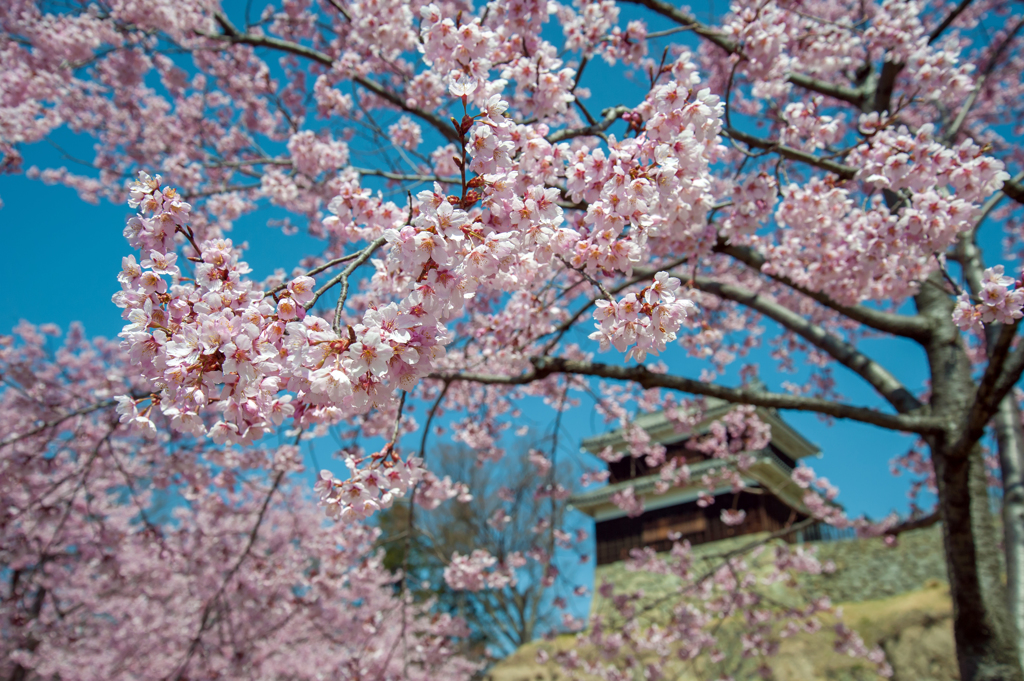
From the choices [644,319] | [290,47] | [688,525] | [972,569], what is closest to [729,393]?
[972,569]

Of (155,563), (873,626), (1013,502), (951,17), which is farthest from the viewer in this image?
(873,626)

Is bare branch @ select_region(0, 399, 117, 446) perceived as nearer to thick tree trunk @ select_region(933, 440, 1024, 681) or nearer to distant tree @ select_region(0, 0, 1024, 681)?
distant tree @ select_region(0, 0, 1024, 681)

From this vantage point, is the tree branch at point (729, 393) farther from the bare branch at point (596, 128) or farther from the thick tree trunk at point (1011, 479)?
the bare branch at point (596, 128)

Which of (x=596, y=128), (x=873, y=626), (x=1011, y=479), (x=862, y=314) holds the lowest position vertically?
(x=873, y=626)

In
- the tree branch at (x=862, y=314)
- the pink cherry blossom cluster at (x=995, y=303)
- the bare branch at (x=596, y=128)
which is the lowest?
the pink cherry blossom cluster at (x=995, y=303)

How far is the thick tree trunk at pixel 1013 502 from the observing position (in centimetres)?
352

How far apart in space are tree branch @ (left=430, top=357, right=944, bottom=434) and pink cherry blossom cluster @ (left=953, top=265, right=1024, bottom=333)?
124 cm

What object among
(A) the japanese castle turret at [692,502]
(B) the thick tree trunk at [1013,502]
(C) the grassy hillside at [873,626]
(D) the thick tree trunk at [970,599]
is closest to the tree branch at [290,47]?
(D) the thick tree trunk at [970,599]

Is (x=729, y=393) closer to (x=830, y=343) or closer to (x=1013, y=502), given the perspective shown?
(x=830, y=343)

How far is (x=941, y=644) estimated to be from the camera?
27.8ft

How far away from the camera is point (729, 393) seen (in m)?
3.56

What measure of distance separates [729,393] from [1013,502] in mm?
2333

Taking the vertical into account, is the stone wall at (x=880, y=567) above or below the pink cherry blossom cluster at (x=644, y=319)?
above

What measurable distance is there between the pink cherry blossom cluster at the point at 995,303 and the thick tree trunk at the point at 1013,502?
143cm
